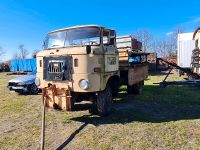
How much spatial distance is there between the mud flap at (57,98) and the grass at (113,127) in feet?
1.69

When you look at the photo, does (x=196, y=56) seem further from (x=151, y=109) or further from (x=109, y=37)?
(x=109, y=37)

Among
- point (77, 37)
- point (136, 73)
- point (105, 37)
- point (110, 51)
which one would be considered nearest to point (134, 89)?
point (136, 73)

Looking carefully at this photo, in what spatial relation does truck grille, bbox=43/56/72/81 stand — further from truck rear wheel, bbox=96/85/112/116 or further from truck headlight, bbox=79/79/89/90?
truck rear wheel, bbox=96/85/112/116

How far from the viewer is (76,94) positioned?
7.39m

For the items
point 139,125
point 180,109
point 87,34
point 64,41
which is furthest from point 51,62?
point 180,109

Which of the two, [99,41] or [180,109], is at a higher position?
[99,41]

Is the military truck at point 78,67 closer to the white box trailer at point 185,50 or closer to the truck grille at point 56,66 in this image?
the truck grille at point 56,66

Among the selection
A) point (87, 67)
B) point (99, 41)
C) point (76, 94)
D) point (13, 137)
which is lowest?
point (13, 137)

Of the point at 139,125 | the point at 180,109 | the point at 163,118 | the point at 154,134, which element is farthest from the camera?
the point at 180,109

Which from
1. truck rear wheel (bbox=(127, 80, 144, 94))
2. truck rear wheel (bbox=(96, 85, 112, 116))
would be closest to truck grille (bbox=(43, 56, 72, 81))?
truck rear wheel (bbox=(96, 85, 112, 116))

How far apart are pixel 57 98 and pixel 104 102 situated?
Answer: 1.44 m

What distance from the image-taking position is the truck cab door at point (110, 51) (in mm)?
7528

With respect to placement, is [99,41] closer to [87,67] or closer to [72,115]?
[87,67]

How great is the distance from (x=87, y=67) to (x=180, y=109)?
12.6ft
